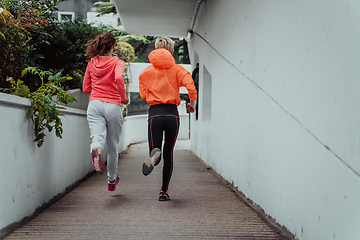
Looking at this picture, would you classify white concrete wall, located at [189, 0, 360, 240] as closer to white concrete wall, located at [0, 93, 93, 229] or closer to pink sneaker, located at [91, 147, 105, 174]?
pink sneaker, located at [91, 147, 105, 174]

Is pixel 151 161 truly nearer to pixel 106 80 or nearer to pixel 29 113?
pixel 106 80

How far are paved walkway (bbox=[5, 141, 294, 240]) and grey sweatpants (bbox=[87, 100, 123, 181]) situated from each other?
19.4 inches

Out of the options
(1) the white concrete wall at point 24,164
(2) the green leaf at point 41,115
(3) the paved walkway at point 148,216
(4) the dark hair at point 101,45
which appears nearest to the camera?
(1) the white concrete wall at point 24,164

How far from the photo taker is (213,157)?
6.11 m

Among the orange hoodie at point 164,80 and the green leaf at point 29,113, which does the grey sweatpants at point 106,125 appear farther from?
the green leaf at point 29,113

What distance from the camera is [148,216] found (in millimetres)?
3213

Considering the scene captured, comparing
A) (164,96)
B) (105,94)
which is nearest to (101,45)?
(105,94)

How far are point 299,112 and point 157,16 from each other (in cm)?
693

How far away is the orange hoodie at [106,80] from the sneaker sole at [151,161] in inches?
30.5

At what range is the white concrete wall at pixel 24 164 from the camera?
260 cm

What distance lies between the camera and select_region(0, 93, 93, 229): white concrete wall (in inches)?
102

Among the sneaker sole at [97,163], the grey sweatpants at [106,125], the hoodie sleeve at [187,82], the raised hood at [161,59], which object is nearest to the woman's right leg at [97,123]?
the grey sweatpants at [106,125]

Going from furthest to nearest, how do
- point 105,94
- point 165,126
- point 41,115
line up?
point 105,94, point 165,126, point 41,115

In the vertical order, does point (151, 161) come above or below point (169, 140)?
below
